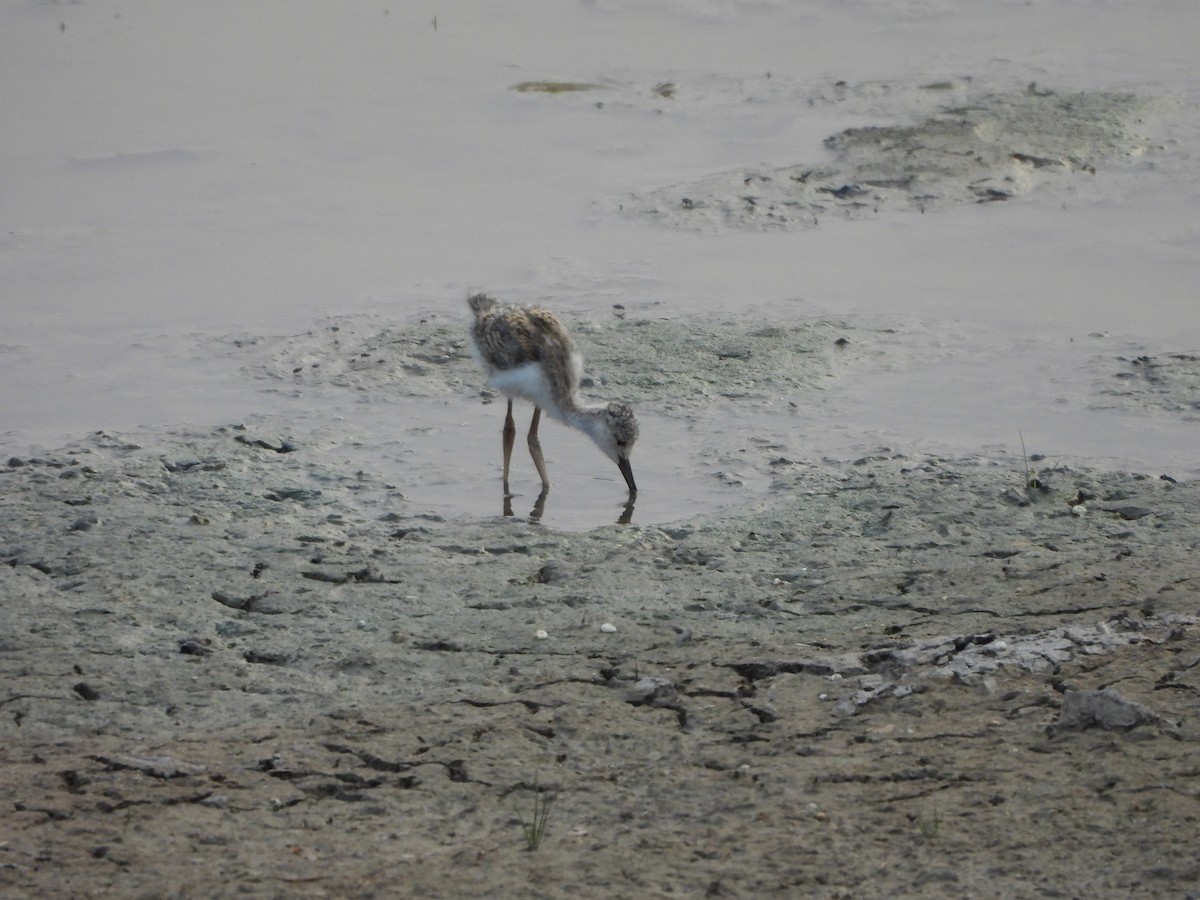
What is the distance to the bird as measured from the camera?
6934 millimetres

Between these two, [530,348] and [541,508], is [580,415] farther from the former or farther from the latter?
[541,508]

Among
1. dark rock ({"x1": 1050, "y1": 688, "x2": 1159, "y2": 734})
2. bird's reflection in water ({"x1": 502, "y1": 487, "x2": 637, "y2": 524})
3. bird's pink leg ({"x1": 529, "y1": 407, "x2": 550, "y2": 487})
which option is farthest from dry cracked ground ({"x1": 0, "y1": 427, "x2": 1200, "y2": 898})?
bird's pink leg ({"x1": 529, "y1": 407, "x2": 550, "y2": 487})

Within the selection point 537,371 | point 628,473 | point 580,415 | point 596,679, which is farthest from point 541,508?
point 596,679

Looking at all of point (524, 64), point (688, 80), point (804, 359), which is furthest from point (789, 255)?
point (524, 64)

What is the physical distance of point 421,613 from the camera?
5227mm

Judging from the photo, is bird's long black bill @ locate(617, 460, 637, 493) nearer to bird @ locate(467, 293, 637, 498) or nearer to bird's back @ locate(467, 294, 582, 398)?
bird @ locate(467, 293, 637, 498)

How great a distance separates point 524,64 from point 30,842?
34.5 feet

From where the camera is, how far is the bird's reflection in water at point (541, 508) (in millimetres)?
6465

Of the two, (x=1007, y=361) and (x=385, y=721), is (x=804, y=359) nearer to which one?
(x=1007, y=361)

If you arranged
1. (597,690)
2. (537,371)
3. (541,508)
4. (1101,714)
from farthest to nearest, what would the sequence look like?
(537,371), (541,508), (597,690), (1101,714)

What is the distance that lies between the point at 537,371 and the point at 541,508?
2.21ft

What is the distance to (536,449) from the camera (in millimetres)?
7051

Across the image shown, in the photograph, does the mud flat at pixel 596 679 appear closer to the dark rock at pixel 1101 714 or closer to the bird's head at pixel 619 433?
the dark rock at pixel 1101 714

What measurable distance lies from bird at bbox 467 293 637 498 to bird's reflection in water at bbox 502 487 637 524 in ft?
0.27
